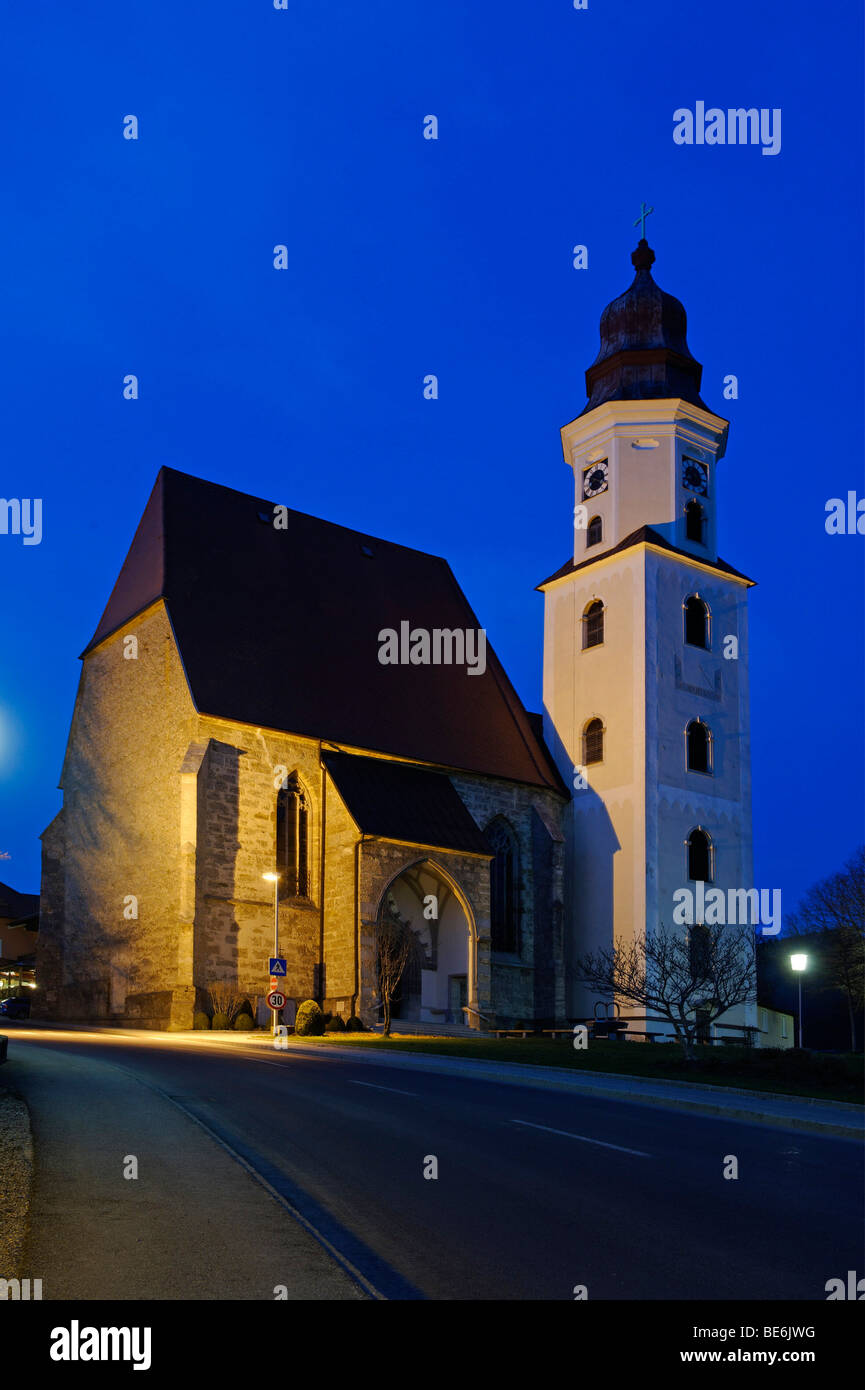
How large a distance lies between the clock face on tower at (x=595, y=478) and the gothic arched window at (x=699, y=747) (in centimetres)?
926

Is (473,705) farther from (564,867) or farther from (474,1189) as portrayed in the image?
(474,1189)

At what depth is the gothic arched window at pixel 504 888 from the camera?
46.0 metres

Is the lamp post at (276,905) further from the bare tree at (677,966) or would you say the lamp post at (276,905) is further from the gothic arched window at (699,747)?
the gothic arched window at (699,747)

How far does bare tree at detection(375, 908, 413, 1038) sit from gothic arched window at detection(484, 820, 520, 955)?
3866mm

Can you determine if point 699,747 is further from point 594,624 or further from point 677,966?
point 677,966

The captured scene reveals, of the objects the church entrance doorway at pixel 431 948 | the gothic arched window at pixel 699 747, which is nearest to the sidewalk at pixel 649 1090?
the church entrance doorway at pixel 431 948

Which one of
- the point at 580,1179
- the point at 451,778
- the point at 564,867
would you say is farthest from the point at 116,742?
the point at 580,1179

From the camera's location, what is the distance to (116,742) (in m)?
43.2

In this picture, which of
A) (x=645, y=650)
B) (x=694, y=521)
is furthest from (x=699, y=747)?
(x=694, y=521)

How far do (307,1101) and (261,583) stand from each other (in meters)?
29.1

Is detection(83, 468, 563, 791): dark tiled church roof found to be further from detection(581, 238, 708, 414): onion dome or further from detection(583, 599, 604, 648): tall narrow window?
detection(581, 238, 708, 414): onion dome

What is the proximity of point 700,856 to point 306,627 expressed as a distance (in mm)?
15918

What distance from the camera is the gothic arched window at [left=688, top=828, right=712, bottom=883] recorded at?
1871 inches
